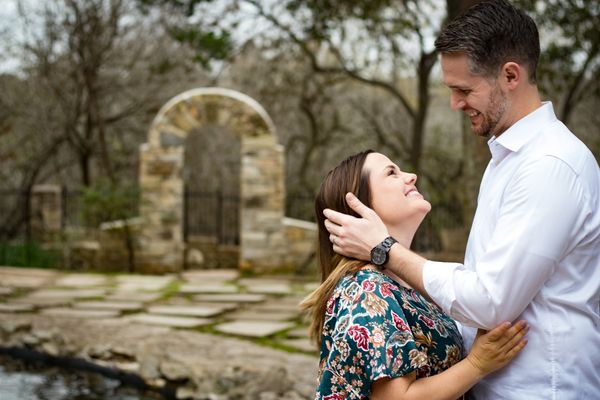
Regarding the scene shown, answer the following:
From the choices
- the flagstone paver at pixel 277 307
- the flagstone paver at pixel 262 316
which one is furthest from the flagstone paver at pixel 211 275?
the flagstone paver at pixel 262 316

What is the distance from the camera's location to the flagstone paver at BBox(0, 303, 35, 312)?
26.0 feet

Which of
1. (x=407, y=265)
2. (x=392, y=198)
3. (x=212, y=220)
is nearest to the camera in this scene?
(x=407, y=265)

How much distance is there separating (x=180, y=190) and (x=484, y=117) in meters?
10.8

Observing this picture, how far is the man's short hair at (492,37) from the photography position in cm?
182

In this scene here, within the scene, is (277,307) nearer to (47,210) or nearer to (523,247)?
(47,210)

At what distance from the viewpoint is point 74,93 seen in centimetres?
Result: 1418

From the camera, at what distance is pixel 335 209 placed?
214 centimetres

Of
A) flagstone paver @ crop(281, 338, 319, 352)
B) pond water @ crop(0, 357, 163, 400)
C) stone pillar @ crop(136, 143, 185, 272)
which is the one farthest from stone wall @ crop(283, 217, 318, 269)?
pond water @ crop(0, 357, 163, 400)

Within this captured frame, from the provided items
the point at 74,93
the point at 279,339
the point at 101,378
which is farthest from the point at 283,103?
the point at 101,378

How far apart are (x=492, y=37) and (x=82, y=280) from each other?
966 cm

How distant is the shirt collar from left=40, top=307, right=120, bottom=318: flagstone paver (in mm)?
6429

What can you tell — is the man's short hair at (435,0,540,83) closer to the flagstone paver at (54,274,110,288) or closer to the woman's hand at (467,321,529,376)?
the woman's hand at (467,321,529,376)

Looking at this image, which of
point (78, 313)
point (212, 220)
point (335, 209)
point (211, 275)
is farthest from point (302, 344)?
point (212, 220)

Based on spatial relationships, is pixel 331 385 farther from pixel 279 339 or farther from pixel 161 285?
pixel 161 285
